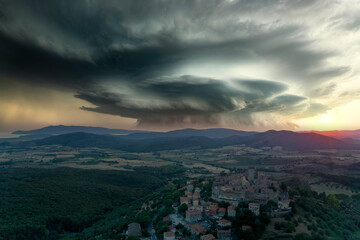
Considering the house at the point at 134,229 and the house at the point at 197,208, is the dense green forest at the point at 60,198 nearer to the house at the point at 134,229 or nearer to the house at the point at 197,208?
the house at the point at 134,229

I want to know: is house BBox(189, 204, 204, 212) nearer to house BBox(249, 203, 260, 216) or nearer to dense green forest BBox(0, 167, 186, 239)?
house BBox(249, 203, 260, 216)

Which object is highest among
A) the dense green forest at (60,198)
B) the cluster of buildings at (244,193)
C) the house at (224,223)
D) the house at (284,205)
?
the cluster of buildings at (244,193)

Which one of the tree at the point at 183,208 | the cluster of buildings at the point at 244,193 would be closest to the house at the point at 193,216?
the tree at the point at 183,208

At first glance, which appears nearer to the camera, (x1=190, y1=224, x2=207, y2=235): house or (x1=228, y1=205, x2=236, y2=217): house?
(x1=190, y1=224, x2=207, y2=235): house

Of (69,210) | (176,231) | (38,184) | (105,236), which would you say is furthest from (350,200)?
(38,184)

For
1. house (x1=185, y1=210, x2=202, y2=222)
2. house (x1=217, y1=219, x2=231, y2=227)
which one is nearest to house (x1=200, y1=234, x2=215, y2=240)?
house (x1=217, y1=219, x2=231, y2=227)

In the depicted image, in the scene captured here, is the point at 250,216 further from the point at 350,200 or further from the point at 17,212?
the point at 17,212
